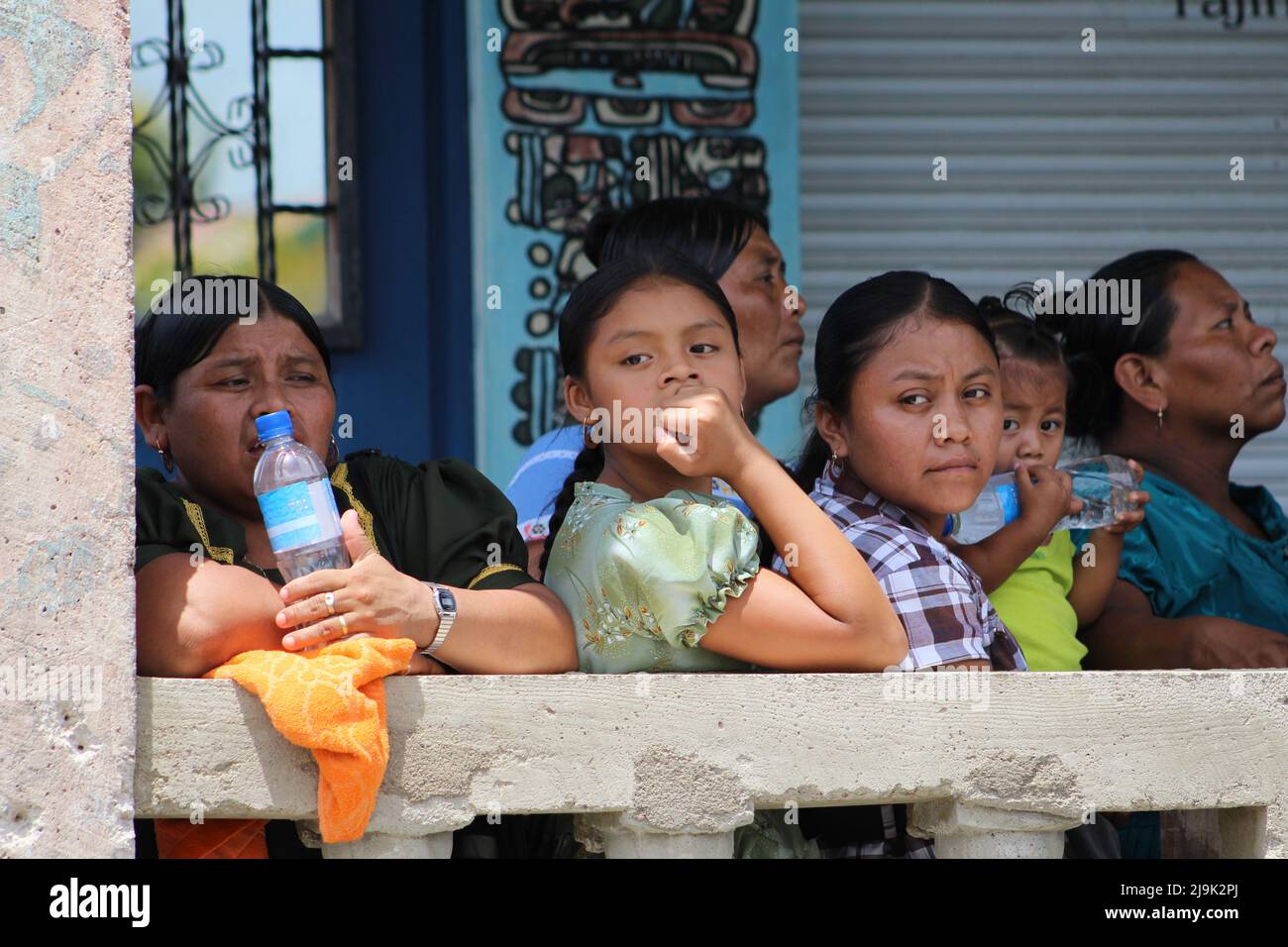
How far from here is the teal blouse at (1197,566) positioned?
3.43 metres

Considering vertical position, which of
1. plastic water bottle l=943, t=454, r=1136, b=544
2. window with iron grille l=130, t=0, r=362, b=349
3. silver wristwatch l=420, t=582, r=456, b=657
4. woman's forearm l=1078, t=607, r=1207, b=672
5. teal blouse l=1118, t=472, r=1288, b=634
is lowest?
woman's forearm l=1078, t=607, r=1207, b=672

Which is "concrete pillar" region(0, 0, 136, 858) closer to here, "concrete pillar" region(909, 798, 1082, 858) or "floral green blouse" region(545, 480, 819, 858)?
"floral green blouse" region(545, 480, 819, 858)

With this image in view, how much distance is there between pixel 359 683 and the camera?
2.19 meters

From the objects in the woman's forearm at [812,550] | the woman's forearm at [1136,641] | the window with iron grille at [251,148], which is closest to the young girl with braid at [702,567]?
the woman's forearm at [812,550]

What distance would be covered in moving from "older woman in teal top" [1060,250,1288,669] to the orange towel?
188 centimetres

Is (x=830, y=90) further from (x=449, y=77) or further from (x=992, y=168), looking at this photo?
(x=449, y=77)

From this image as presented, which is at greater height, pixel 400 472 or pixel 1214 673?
pixel 400 472

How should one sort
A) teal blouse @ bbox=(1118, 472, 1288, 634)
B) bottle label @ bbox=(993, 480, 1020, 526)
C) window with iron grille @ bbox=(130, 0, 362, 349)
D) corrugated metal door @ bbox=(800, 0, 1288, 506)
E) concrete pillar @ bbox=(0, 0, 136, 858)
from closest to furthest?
concrete pillar @ bbox=(0, 0, 136, 858) → bottle label @ bbox=(993, 480, 1020, 526) → teal blouse @ bbox=(1118, 472, 1288, 634) → window with iron grille @ bbox=(130, 0, 362, 349) → corrugated metal door @ bbox=(800, 0, 1288, 506)

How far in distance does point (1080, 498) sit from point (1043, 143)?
2596 mm

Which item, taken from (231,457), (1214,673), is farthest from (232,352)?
(1214,673)

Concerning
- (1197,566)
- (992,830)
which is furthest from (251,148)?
(992,830)

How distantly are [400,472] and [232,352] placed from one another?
348mm

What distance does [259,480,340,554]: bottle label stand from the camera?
2.28 meters

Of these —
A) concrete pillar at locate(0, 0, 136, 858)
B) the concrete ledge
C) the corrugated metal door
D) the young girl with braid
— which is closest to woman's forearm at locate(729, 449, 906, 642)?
the young girl with braid
